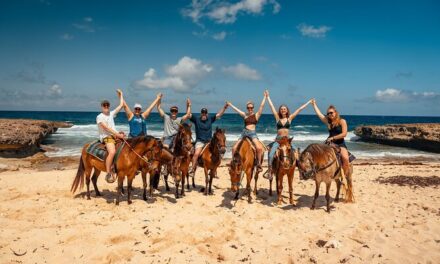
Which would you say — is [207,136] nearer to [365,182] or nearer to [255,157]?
[255,157]

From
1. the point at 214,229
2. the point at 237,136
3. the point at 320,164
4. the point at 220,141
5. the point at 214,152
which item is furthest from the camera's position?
the point at 237,136

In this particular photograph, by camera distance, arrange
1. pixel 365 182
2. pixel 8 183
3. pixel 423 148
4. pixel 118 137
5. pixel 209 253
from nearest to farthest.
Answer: pixel 209 253
pixel 118 137
pixel 8 183
pixel 365 182
pixel 423 148

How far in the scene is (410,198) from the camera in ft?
31.6

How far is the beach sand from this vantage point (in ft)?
18.3

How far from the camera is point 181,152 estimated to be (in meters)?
9.23

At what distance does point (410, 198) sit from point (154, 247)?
845 cm

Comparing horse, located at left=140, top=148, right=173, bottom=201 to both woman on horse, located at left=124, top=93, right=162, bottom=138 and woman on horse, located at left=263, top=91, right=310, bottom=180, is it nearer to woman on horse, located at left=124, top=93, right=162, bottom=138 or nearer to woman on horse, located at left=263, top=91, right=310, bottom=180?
woman on horse, located at left=124, top=93, right=162, bottom=138

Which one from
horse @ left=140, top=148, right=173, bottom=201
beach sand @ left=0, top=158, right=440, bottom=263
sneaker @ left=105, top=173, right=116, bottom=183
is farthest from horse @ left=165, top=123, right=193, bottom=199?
sneaker @ left=105, top=173, right=116, bottom=183

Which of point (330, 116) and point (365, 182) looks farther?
point (365, 182)

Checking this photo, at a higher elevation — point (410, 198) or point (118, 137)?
point (118, 137)

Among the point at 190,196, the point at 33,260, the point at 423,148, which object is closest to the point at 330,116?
the point at 190,196

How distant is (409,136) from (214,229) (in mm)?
31562

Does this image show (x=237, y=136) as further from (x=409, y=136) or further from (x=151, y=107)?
(x=151, y=107)

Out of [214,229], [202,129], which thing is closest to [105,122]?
[202,129]
